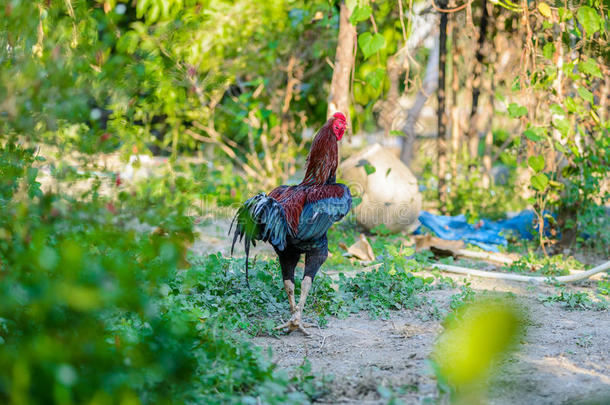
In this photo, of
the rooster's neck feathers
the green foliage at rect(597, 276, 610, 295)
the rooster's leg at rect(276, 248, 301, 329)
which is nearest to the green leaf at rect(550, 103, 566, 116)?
the green foliage at rect(597, 276, 610, 295)

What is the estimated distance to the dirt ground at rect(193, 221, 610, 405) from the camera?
8.89ft

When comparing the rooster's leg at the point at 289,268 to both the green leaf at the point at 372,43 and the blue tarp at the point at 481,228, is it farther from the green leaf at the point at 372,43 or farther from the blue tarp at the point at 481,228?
the blue tarp at the point at 481,228

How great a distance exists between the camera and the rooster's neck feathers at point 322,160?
13.9 feet

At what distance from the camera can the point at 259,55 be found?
8.82m

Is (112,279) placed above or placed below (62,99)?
below

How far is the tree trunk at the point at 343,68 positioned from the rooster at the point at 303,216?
2.14m

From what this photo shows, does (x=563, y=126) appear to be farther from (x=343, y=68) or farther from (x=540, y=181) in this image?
(x=343, y=68)

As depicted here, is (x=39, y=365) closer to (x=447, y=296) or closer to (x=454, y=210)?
(x=447, y=296)

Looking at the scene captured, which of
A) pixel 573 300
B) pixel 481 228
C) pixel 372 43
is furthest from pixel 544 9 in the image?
pixel 481 228

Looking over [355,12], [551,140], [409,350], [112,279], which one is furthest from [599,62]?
[112,279]

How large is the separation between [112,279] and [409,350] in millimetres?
2122

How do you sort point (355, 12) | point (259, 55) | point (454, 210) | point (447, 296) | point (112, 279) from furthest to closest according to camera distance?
1. point (259, 55)
2. point (454, 210)
3. point (355, 12)
4. point (447, 296)
5. point (112, 279)

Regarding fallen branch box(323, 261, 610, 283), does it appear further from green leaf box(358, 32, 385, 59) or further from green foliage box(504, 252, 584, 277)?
green leaf box(358, 32, 385, 59)

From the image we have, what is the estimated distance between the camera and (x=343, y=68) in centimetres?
648
